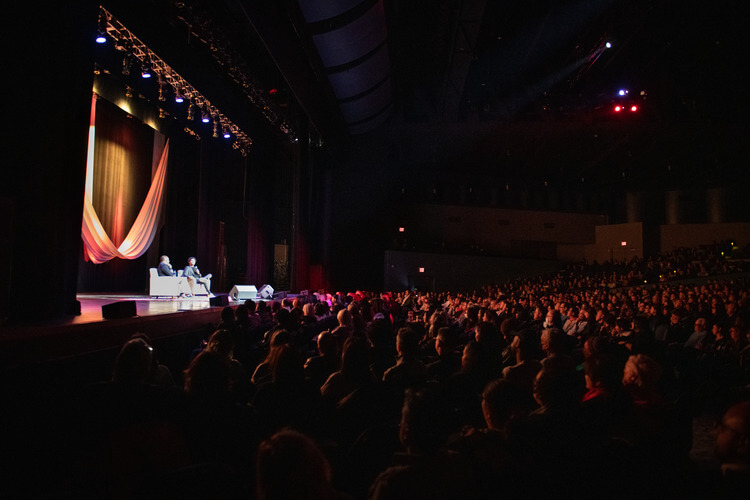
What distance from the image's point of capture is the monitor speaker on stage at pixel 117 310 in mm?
5961

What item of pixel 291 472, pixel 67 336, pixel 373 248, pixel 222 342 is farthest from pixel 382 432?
pixel 373 248

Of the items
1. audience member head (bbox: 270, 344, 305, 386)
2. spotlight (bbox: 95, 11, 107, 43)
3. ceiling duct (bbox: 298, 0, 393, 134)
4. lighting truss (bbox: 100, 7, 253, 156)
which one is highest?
ceiling duct (bbox: 298, 0, 393, 134)

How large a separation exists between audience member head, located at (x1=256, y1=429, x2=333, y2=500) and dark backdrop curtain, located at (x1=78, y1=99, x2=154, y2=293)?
11974mm

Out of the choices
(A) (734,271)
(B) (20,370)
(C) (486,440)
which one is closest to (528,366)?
(C) (486,440)

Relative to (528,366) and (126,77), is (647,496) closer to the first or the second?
(528,366)

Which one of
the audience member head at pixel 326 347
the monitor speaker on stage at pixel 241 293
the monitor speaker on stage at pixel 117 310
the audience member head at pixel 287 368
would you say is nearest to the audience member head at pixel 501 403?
the audience member head at pixel 287 368

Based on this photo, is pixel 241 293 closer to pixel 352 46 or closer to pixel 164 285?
pixel 164 285

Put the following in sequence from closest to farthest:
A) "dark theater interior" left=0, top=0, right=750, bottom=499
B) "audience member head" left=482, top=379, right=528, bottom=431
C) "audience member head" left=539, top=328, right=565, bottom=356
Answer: "dark theater interior" left=0, top=0, right=750, bottom=499, "audience member head" left=482, top=379, right=528, bottom=431, "audience member head" left=539, top=328, right=565, bottom=356

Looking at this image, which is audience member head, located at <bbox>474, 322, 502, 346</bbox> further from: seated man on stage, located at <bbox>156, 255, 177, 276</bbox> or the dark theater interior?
seated man on stage, located at <bbox>156, 255, 177, 276</bbox>

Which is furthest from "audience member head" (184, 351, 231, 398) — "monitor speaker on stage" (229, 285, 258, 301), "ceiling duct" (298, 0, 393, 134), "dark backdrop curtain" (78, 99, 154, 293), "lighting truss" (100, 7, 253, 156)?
"monitor speaker on stage" (229, 285, 258, 301)

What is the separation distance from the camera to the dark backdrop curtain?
39.2 feet

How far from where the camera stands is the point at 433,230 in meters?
28.2

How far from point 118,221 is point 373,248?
13.3 m

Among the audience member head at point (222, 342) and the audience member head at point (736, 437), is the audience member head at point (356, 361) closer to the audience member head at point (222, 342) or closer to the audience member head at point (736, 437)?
the audience member head at point (222, 342)
